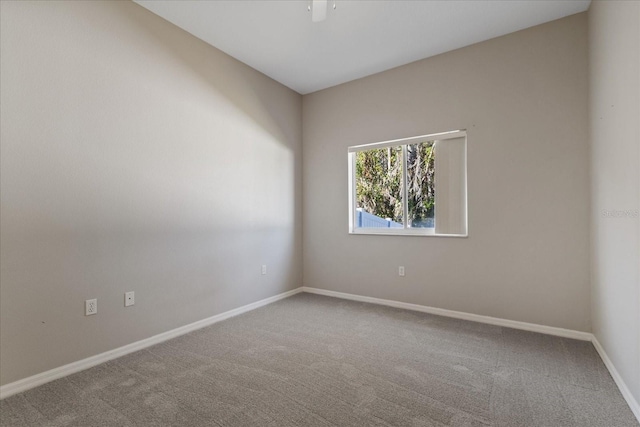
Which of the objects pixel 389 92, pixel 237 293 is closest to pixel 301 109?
pixel 389 92

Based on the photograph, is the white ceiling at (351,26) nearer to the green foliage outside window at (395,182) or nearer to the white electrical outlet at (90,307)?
the green foliage outside window at (395,182)

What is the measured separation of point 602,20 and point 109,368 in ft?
14.3

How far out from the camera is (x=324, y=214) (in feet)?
13.8

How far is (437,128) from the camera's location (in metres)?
3.34

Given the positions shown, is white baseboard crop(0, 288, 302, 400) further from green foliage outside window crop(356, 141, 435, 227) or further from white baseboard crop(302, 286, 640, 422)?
green foliage outside window crop(356, 141, 435, 227)

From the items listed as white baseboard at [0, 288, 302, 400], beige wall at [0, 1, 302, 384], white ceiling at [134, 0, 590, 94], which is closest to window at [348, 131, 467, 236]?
white ceiling at [134, 0, 590, 94]

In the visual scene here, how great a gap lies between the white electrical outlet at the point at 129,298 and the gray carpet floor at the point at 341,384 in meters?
0.39

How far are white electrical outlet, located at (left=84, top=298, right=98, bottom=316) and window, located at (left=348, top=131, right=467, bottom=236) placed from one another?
2.75 metres

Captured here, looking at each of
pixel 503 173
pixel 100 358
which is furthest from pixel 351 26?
pixel 100 358

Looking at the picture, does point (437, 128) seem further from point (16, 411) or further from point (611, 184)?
point (16, 411)

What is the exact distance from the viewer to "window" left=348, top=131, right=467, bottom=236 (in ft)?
10.7

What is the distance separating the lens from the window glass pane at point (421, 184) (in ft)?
11.4

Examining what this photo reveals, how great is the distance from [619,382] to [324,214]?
3.10m

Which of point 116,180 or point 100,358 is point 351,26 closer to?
point 116,180
